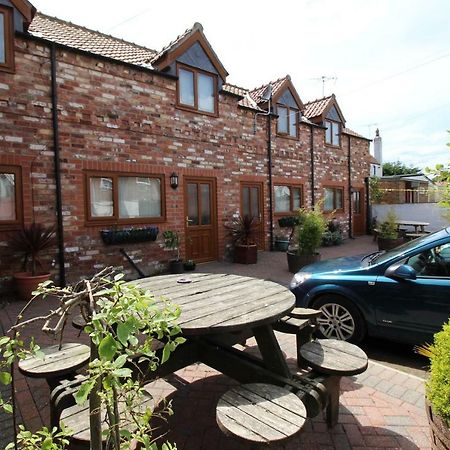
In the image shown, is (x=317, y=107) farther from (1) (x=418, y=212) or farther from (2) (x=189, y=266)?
(2) (x=189, y=266)

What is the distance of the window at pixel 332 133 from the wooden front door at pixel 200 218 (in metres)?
7.05

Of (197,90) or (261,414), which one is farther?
(197,90)

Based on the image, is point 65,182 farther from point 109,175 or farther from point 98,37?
point 98,37

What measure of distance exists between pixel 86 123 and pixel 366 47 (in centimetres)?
687

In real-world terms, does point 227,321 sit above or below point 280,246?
above

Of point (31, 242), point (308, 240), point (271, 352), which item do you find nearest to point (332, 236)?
point (308, 240)

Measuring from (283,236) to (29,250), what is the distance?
7896 millimetres

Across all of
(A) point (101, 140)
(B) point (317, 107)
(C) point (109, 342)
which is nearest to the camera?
(C) point (109, 342)

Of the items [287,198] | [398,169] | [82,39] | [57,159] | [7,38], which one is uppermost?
[398,169]

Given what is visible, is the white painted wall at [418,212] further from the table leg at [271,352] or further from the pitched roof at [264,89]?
the table leg at [271,352]

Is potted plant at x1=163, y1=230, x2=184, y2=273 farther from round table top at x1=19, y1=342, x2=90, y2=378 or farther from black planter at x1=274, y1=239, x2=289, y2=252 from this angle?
round table top at x1=19, y1=342, x2=90, y2=378

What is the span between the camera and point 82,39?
26.7 feet

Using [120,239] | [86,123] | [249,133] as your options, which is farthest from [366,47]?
[120,239]

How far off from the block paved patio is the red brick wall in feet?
13.8
